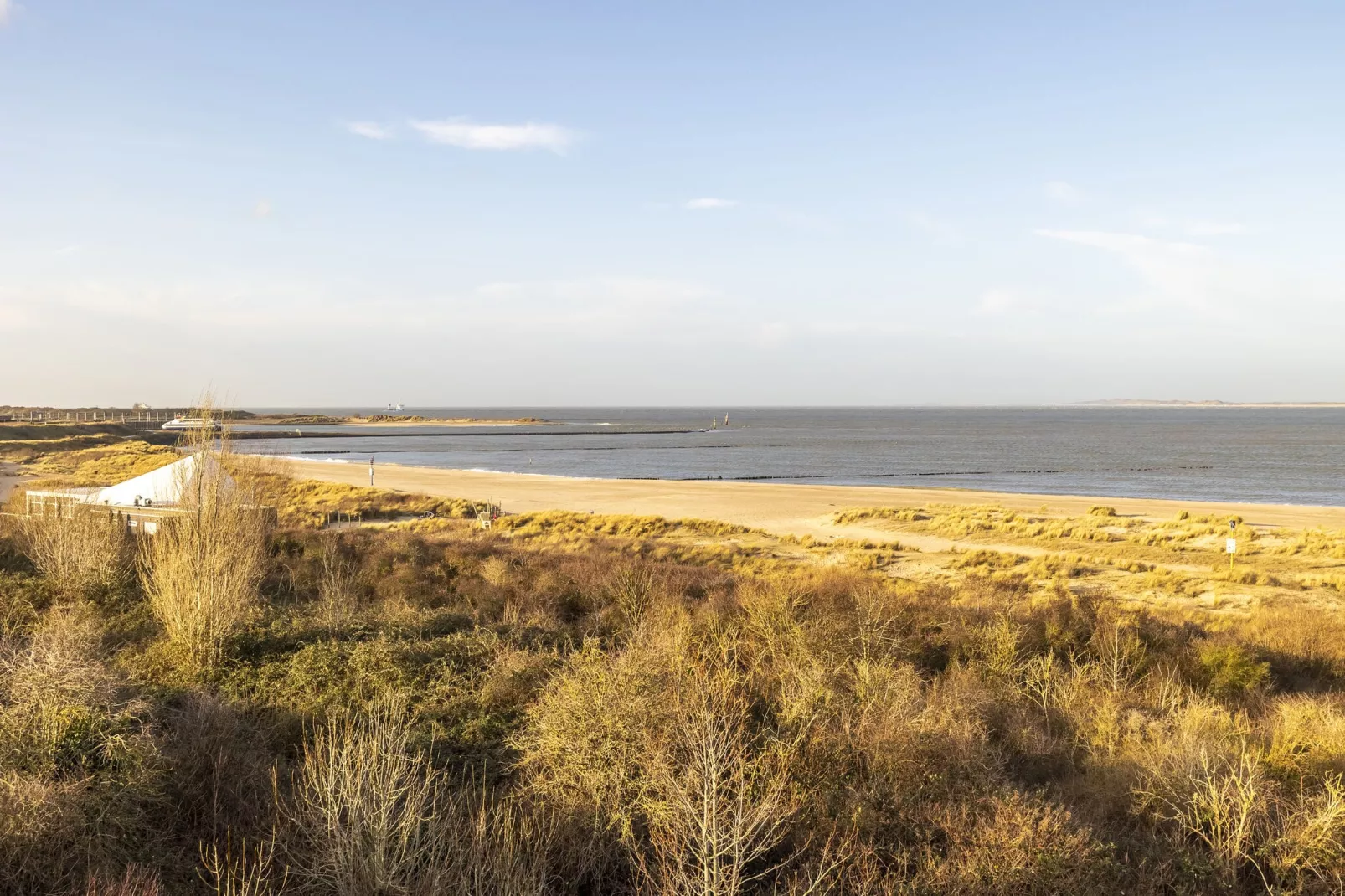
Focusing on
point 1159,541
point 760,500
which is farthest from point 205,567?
point 760,500

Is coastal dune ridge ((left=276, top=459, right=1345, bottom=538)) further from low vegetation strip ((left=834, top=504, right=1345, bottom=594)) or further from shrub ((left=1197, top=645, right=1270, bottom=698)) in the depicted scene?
shrub ((left=1197, top=645, right=1270, bottom=698))

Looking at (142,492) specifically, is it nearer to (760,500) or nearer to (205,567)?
(205,567)

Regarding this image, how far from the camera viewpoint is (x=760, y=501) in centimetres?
4597

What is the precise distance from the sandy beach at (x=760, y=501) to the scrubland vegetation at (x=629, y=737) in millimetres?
17944

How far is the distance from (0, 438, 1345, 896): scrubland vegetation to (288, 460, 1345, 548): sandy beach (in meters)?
17.9

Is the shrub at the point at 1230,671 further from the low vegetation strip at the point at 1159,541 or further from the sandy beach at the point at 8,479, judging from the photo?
the sandy beach at the point at 8,479

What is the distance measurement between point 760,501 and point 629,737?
128 feet

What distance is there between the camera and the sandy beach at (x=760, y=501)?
3722cm

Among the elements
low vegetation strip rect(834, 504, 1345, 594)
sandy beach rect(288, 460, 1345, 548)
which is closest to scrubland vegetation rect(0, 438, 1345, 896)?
low vegetation strip rect(834, 504, 1345, 594)

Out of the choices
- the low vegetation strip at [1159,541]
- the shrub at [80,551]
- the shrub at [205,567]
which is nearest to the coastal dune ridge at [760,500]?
the low vegetation strip at [1159,541]

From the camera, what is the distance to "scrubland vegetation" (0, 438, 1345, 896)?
19.7 feet

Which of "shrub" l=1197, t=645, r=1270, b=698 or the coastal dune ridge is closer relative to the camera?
"shrub" l=1197, t=645, r=1270, b=698

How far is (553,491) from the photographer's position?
5088 centimetres

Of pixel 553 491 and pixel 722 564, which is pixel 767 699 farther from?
pixel 553 491
